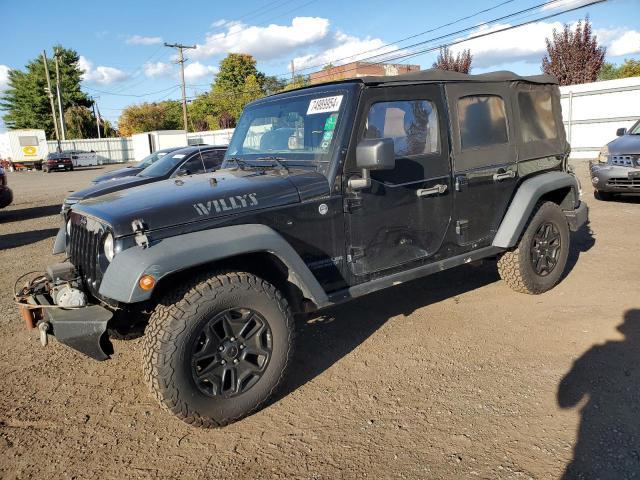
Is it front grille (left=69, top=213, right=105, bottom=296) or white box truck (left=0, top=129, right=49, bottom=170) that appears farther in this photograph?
white box truck (left=0, top=129, right=49, bottom=170)

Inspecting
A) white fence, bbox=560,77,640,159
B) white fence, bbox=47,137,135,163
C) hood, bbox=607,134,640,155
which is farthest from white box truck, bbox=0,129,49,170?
hood, bbox=607,134,640,155

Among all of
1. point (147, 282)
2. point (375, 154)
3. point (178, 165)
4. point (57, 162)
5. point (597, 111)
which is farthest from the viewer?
point (57, 162)

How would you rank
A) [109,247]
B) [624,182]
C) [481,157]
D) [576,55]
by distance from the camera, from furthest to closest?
[576,55]
[624,182]
[481,157]
[109,247]

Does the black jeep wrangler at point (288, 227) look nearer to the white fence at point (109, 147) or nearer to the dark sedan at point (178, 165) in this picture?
the dark sedan at point (178, 165)

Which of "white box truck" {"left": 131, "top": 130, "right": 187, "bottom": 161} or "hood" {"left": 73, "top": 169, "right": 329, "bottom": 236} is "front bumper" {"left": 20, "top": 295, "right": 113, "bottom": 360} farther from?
"white box truck" {"left": 131, "top": 130, "right": 187, "bottom": 161}

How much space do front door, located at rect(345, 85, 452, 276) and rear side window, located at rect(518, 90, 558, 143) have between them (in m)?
1.17

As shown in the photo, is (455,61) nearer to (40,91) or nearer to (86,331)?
(86,331)

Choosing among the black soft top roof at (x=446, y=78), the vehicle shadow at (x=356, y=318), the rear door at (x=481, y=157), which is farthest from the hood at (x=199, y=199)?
the rear door at (x=481, y=157)

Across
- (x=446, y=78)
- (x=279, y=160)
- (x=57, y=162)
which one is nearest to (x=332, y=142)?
(x=279, y=160)

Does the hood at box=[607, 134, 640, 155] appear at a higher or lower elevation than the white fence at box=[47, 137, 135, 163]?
lower

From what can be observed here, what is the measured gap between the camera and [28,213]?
1280 centimetres

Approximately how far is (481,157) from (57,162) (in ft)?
114

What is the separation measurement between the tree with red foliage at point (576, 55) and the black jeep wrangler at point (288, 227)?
85.6 ft

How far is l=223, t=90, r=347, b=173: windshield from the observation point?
11.3 ft
